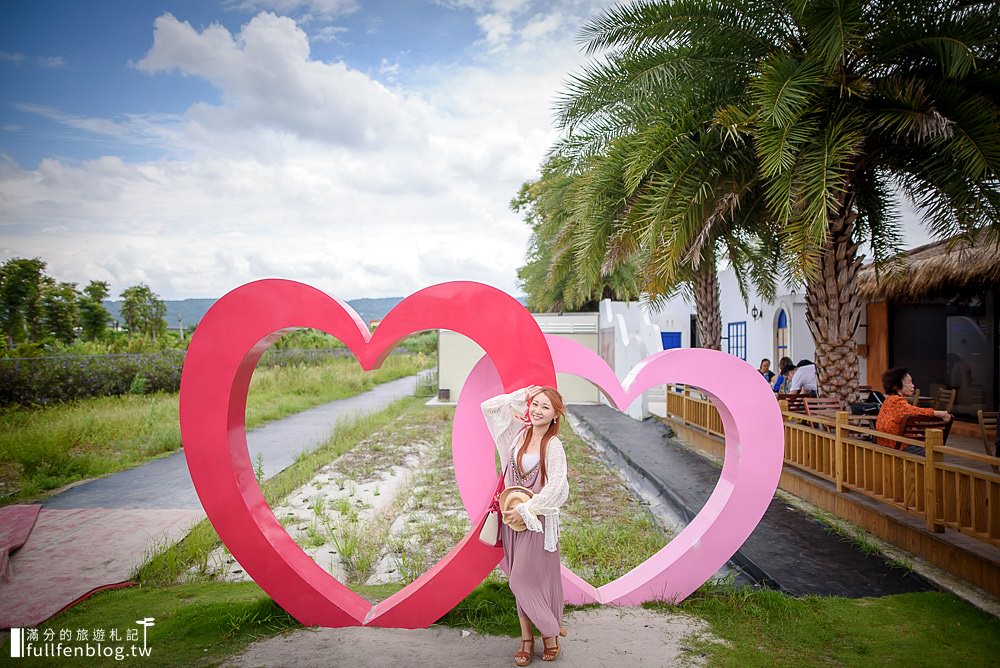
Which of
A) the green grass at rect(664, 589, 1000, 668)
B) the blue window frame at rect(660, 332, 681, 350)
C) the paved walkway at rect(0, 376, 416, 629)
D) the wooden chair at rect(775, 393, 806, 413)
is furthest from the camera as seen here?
the blue window frame at rect(660, 332, 681, 350)

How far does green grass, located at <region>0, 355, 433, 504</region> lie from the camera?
383 inches

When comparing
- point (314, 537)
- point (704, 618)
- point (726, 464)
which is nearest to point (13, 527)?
point (314, 537)

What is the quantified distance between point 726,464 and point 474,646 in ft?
7.39

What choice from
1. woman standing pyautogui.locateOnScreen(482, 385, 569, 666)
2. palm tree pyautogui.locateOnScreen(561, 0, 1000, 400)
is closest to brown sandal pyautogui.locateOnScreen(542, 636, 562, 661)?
woman standing pyautogui.locateOnScreen(482, 385, 569, 666)

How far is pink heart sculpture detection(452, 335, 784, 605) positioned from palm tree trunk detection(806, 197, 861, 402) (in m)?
4.43

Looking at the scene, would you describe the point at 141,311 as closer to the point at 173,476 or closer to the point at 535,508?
the point at 173,476

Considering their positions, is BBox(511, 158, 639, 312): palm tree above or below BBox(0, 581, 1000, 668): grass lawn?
above

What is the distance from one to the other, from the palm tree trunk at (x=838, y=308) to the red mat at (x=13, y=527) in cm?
941

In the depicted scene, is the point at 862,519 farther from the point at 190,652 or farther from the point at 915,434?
the point at 190,652

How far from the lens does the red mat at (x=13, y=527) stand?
5.79m

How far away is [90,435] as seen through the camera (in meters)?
12.3

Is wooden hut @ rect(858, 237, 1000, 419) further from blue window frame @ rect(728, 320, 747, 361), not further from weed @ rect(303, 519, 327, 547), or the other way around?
weed @ rect(303, 519, 327, 547)

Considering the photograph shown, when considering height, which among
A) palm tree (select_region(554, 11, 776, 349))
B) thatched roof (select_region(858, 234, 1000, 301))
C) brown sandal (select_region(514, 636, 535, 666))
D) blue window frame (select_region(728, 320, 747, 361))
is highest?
palm tree (select_region(554, 11, 776, 349))

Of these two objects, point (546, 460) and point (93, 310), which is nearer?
point (546, 460)
